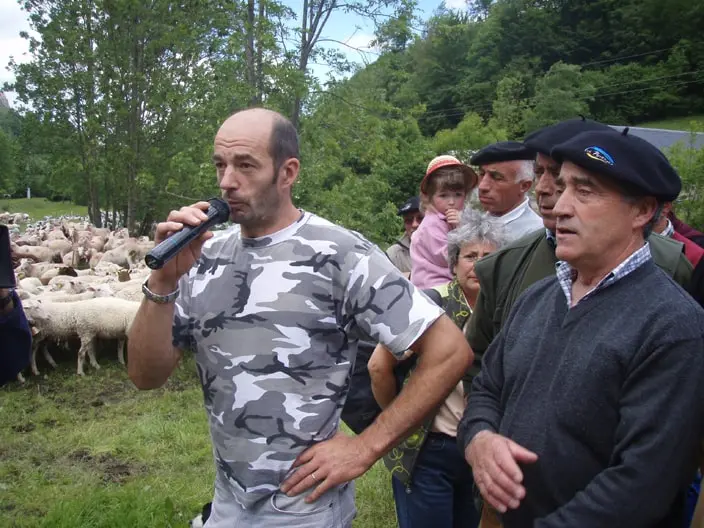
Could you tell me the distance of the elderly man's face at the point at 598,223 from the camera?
1.71 metres

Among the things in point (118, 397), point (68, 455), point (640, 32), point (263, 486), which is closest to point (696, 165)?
point (118, 397)

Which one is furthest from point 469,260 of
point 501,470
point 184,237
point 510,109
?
point 510,109

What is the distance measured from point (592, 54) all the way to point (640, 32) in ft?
15.7

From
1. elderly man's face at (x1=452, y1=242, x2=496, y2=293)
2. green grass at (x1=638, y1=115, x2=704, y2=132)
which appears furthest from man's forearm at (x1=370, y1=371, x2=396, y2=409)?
green grass at (x1=638, y1=115, x2=704, y2=132)

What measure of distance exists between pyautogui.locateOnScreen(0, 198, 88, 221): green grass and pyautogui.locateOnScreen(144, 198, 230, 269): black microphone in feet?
164

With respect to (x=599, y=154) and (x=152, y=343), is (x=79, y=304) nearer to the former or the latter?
(x=152, y=343)

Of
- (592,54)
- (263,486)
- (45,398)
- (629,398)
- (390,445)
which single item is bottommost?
(45,398)

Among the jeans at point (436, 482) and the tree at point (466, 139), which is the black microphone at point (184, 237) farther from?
the tree at point (466, 139)

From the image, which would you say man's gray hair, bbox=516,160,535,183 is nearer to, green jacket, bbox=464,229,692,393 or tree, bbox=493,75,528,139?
green jacket, bbox=464,229,692,393

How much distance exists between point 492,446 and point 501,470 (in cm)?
8

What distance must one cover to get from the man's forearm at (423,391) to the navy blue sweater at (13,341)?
5.44 ft

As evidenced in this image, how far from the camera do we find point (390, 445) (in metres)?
1.90

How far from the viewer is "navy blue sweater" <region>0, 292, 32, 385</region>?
2.60 meters

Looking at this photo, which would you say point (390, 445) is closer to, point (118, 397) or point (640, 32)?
point (118, 397)
